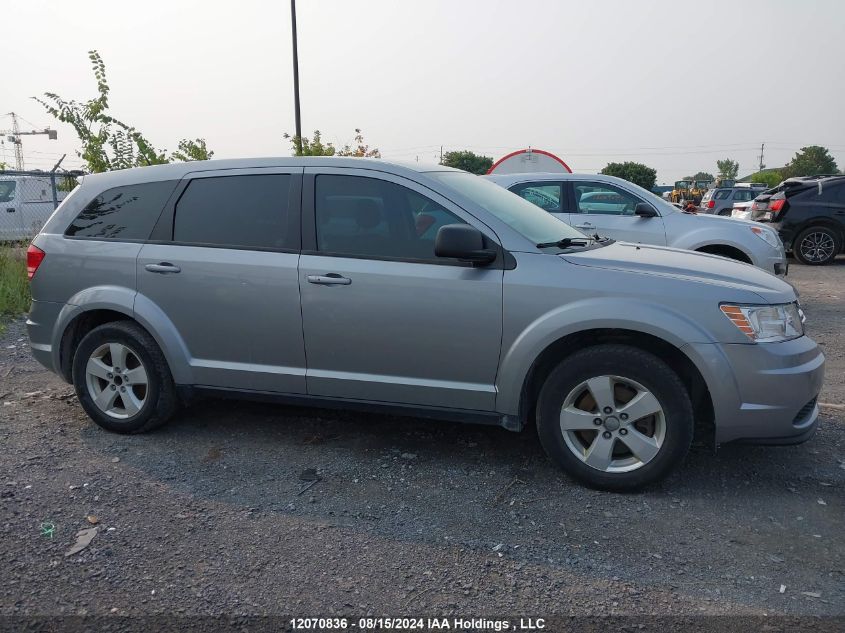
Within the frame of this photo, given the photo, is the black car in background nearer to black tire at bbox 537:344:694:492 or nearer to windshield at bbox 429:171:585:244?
windshield at bbox 429:171:585:244

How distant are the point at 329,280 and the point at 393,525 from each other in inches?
55.9

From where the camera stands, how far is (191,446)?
4715 millimetres

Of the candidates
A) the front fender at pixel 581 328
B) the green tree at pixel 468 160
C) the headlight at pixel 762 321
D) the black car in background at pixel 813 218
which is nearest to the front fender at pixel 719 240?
the headlight at pixel 762 321

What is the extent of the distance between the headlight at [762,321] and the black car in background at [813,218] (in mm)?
11818

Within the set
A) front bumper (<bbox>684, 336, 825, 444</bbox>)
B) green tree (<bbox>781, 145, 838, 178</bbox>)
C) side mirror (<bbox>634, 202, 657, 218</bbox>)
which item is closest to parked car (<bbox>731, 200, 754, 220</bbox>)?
side mirror (<bbox>634, 202, 657, 218</bbox>)

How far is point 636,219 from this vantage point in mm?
8805

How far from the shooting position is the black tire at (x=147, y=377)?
186 inches

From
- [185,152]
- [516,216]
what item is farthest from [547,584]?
[185,152]

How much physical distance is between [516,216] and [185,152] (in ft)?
31.4

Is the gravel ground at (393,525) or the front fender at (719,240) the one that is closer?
the gravel ground at (393,525)

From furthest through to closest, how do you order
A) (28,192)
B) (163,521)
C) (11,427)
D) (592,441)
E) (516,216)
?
(28,192) < (11,427) < (516,216) < (592,441) < (163,521)

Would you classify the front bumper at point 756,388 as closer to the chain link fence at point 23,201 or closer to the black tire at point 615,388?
the black tire at point 615,388

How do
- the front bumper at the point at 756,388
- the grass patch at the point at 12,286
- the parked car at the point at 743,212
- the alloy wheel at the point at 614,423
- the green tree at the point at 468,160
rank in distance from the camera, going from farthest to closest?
the green tree at the point at 468,160, the parked car at the point at 743,212, the grass patch at the point at 12,286, the alloy wheel at the point at 614,423, the front bumper at the point at 756,388

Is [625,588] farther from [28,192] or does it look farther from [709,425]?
[28,192]
